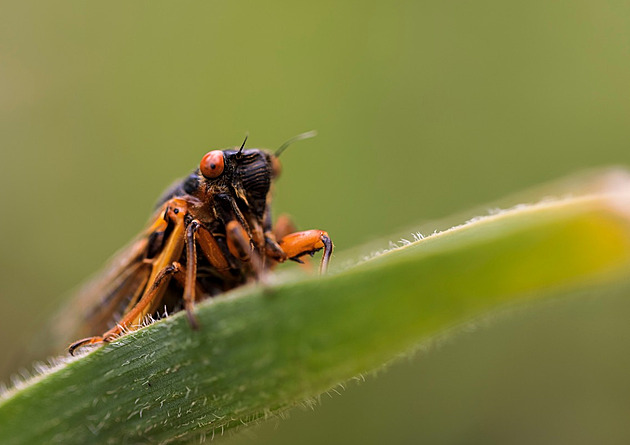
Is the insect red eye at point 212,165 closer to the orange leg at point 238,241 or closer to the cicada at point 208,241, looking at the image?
the cicada at point 208,241

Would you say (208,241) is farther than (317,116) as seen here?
No

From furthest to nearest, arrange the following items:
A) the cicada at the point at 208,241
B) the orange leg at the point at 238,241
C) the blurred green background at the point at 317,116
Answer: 1. the blurred green background at the point at 317,116
2. the cicada at the point at 208,241
3. the orange leg at the point at 238,241

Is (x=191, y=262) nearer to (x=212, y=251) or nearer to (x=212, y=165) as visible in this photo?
(x=212, y=251)

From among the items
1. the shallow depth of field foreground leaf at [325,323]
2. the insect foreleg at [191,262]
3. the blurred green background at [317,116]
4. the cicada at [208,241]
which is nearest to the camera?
the shallow depth of field foreground leaf at [325,323]

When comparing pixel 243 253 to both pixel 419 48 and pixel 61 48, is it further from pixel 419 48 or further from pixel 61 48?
pixel 61 48

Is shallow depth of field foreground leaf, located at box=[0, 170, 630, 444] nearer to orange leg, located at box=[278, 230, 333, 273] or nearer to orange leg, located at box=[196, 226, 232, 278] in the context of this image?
orange leg, located at box=[196, 226, 232, 278]

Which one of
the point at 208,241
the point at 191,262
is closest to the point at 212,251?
the point at 208,241

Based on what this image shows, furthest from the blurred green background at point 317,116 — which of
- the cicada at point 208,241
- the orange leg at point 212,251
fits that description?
the orange leg at point 212,251

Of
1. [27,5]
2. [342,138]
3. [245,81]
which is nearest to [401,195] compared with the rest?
[342,138]
